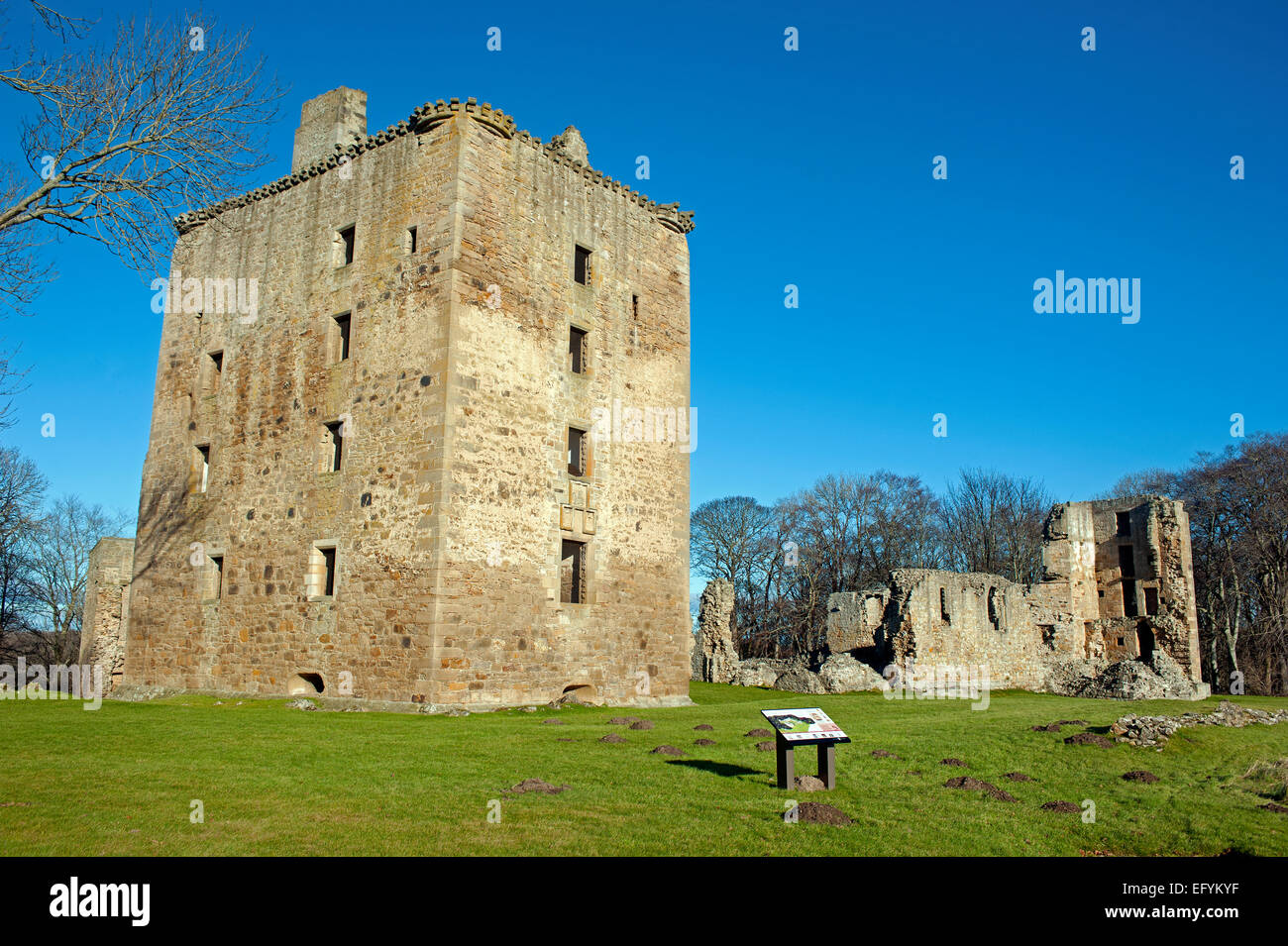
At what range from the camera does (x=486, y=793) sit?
340 inches

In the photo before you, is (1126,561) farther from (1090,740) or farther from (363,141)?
(363,141)

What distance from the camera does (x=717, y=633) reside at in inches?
1382


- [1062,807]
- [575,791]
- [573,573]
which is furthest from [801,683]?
[575,791]

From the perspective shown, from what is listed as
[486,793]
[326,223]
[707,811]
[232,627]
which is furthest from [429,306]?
[707,811]

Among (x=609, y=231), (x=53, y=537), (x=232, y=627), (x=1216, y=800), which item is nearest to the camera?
(x=1216, y=800)

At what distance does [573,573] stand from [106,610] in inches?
693

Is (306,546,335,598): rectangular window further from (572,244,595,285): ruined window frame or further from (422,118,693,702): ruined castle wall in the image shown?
(572,244,595,285): ruined window frame

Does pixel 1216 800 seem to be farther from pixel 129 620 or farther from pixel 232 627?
pixel 129 620

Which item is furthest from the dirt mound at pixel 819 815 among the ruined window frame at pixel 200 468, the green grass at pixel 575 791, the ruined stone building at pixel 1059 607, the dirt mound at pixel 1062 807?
the ruined stone building at pixel 1059 607

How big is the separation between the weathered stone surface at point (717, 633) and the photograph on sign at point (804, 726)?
25.2 meters

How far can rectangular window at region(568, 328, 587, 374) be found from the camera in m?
21.5

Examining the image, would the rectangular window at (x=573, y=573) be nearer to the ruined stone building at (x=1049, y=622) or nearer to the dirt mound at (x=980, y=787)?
the dirt mound at (x=980, y=787)

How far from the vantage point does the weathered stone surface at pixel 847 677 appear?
30.1 meters
